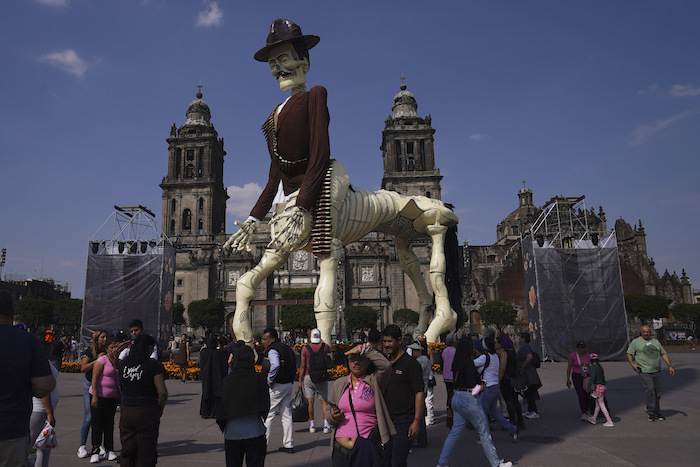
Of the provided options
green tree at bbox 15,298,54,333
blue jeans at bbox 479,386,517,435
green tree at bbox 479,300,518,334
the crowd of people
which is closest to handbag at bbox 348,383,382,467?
the crowd of people

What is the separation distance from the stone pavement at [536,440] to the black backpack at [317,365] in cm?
81

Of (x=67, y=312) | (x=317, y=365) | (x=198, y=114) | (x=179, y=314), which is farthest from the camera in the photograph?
(x=198, y=114)

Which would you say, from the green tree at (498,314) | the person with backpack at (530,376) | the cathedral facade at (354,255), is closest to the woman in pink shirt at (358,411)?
the person with backpack at (530,376)

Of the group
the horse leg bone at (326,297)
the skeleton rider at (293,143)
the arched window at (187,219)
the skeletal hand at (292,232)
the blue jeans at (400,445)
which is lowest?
the blue jeans at (400,445)

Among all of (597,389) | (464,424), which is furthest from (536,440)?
(464,424)

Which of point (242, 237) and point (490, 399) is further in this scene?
point (242, 237)

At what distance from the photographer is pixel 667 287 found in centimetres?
5856

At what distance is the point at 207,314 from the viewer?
51594 mm

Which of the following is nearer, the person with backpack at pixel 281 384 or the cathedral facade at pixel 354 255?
the person with backpack at pixel 281 384

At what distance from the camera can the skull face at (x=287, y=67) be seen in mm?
10445

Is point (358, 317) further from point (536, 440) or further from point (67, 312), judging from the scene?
point (536, 440)

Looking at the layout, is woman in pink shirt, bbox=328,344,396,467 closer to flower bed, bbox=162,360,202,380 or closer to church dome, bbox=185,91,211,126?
flower bed, bbox=162,360,202,380

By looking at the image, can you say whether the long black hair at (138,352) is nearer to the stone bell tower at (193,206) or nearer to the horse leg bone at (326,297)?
the horse leg bone at (326,297)

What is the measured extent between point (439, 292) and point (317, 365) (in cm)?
588
